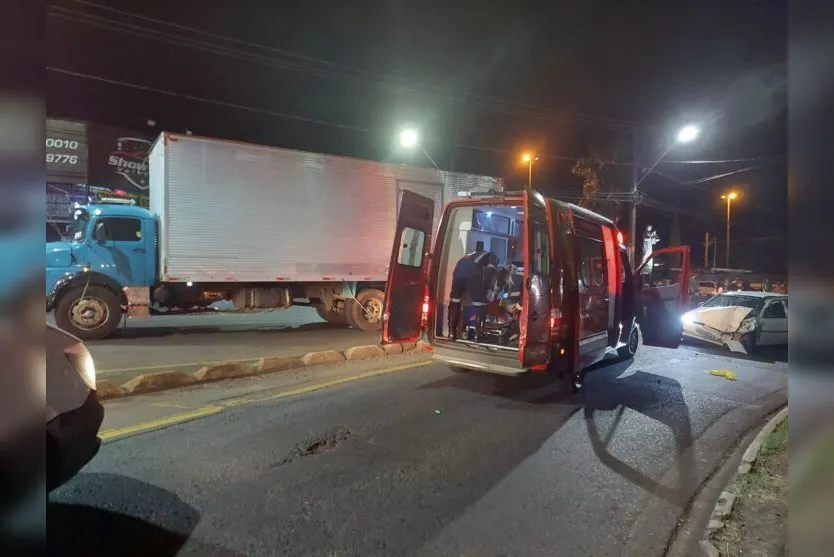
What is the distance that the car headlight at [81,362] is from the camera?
2982 millimetres

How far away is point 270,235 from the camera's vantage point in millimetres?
11766

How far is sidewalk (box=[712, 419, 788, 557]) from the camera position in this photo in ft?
10.4

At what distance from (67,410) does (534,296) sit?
4.80m

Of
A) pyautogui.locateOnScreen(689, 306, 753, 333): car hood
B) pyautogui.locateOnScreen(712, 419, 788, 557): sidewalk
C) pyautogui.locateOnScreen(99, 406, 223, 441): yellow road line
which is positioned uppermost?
pyautogui.locateOnScreen(689, 306, 753, 333): car hood

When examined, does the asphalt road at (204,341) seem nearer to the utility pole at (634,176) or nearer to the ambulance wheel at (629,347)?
the ambulance wheel at (629,347)

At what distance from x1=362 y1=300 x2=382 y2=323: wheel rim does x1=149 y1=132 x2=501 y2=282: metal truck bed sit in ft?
2.05

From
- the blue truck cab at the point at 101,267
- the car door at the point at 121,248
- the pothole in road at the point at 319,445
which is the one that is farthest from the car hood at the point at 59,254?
the pothole in road at the point at 319,445

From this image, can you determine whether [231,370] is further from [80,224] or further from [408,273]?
[80,224]

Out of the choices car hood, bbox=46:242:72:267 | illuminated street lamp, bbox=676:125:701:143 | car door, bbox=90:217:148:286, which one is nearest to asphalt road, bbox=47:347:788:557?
car door, bbox=90:217:148:286

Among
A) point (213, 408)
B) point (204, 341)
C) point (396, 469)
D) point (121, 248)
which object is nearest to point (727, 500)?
point (396, 469)

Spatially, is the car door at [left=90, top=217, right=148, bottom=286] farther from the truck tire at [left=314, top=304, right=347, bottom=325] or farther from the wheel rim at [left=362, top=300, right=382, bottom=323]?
the wheel rim at [left=362, top=300, right=382, bottom=323]

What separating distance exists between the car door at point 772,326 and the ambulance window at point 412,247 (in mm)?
8103

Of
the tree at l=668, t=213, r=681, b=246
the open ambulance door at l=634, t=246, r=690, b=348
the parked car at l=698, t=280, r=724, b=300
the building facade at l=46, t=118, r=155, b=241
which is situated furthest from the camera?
the tree at l=668, t=213, r=681, b=246

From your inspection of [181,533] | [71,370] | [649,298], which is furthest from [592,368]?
[71,370]
